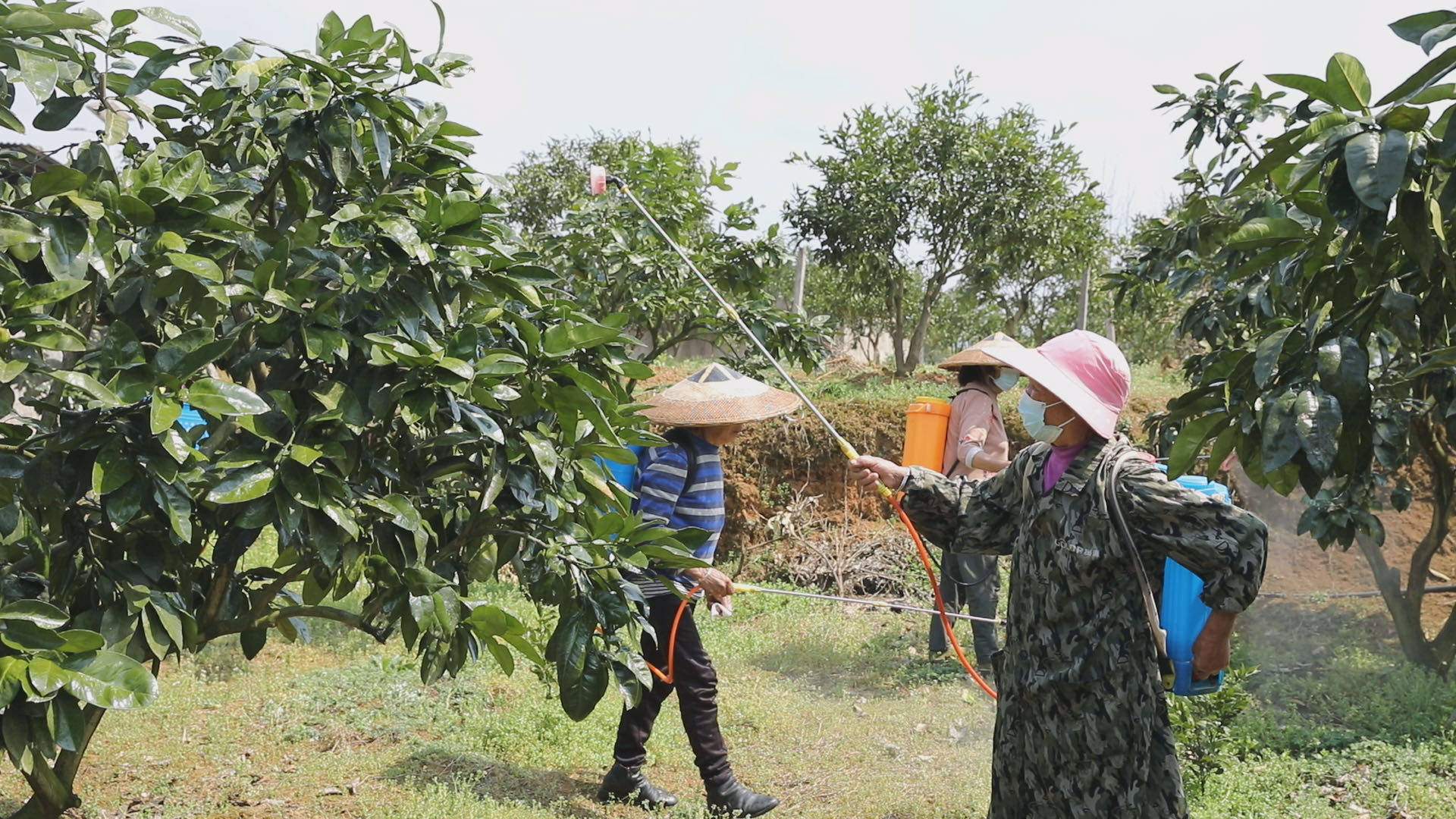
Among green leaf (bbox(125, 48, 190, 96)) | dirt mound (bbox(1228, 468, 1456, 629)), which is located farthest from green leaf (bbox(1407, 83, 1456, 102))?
dirt mound (bbox(1228, 468, 1456, 629))

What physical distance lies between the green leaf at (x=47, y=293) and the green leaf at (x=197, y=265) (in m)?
0.14

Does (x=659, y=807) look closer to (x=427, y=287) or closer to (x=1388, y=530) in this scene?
(x=427, y=287)

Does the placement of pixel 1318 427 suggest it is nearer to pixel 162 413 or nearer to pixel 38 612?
pixel 162 413

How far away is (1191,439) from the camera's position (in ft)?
6.93

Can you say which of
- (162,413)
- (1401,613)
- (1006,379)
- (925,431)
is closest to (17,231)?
(162,413)

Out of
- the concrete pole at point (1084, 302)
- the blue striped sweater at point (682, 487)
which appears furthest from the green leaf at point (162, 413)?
the concrete pole at point (1084, 302)

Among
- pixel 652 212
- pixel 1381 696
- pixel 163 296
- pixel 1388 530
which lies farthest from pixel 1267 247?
pixel 1388 530

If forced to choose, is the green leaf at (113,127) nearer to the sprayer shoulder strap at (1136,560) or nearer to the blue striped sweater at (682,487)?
the blue striped sweater at (682,487)

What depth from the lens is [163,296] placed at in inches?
76.9

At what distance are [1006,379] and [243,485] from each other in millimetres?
3562

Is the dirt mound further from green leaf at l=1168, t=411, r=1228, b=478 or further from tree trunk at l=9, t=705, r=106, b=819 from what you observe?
tree trunk at l=9, t=705, r=106, b=819

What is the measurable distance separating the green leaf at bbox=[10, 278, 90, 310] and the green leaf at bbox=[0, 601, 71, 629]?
1.53 feet

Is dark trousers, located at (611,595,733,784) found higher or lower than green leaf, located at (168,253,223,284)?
lower

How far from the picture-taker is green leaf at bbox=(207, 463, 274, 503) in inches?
72.3
